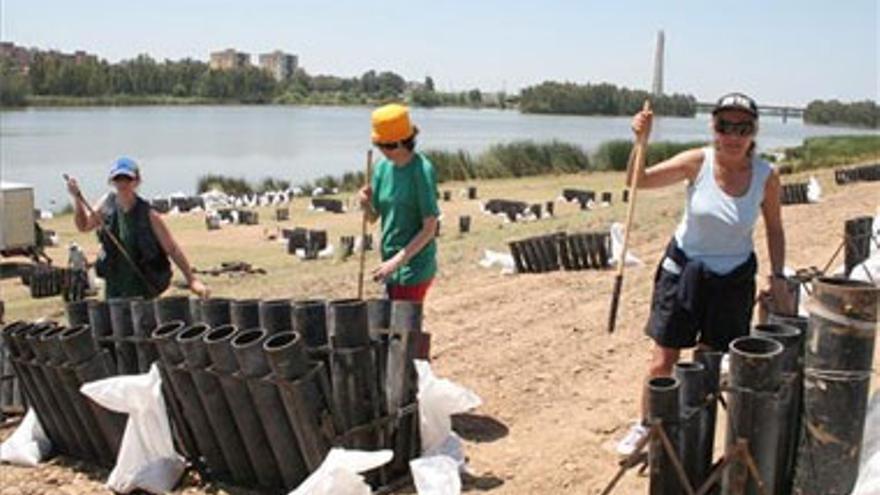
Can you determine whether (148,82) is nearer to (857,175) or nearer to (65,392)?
(857,175)

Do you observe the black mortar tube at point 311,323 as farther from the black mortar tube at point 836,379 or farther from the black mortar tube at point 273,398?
the black mortar tube at point 836,379

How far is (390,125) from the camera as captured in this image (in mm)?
4840

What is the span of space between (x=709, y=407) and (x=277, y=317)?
2.16m

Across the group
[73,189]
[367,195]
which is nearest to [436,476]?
[367,195]

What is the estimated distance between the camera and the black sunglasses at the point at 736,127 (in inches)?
157

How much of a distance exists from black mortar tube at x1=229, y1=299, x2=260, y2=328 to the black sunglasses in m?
2.41

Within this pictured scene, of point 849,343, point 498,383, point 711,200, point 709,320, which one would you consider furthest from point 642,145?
point 498,383

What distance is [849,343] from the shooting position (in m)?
3.36

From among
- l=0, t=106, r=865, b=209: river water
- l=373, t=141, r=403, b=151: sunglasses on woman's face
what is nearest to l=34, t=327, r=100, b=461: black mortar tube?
l=373, t=141, r=403, b=151: sunglasses on woman's face

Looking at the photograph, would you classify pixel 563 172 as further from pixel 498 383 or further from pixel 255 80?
pixel 255 80

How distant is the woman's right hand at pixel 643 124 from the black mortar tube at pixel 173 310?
2.50 meters

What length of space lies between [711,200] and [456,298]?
5532 millimetres

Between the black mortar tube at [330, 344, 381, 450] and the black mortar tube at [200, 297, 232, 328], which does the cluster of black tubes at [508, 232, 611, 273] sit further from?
the black mortar tube at [330, 344, 381, 450]

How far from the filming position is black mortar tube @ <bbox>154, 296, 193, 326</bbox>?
511 centimetres
